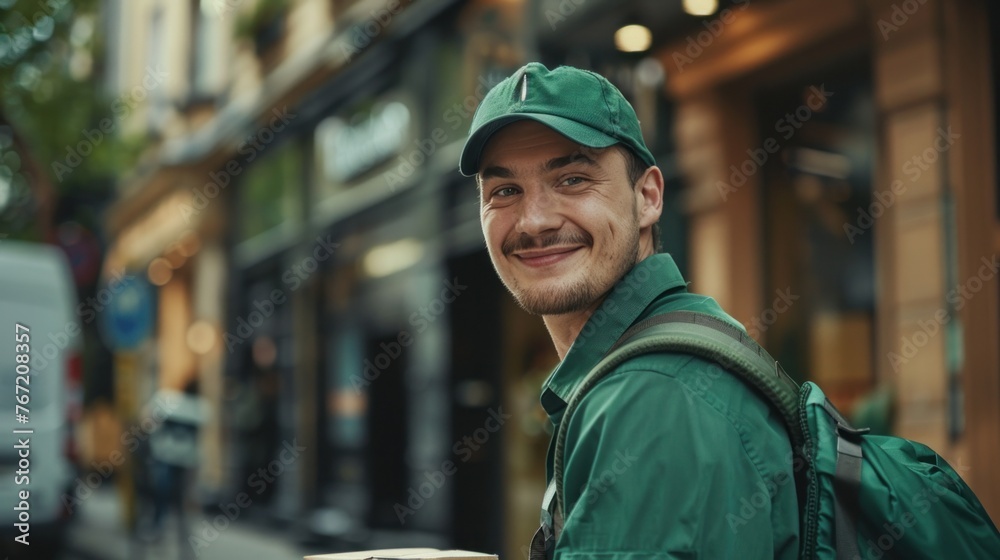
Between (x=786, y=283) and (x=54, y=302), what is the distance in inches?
267

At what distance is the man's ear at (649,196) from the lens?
2049mm

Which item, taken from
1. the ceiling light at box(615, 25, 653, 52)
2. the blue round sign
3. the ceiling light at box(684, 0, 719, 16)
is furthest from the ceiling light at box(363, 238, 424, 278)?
the ceiling light at box(684, 0, 719, 16)

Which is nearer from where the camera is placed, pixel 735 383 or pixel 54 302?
pixel 735 383

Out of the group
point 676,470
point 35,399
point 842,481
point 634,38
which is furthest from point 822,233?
point 35,399

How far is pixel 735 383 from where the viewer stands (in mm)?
1609

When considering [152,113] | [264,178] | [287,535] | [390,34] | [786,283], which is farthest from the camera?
[152,113]

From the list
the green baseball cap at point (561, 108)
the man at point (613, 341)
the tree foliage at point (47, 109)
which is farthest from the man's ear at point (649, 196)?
the tree foliage at point (47, 109)

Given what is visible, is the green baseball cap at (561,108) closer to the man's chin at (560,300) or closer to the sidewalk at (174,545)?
the man's chin at (560,300)

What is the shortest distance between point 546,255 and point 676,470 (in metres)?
0.61

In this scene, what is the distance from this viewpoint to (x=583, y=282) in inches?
76.2

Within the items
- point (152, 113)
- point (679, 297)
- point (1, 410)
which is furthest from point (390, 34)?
point (152, 113)

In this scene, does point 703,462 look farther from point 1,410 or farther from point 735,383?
point 1,410

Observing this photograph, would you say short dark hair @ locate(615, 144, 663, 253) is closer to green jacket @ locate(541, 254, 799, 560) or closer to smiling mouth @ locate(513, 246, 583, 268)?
smiling mouth @ locate(513, 246, 583, 268)

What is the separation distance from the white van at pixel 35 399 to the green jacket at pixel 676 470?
31.2 ft
